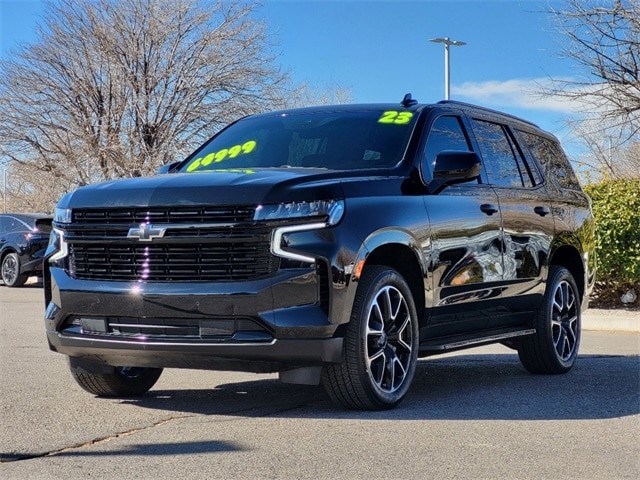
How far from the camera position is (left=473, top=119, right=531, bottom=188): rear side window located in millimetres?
7297

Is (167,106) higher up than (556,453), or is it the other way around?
(167,106)

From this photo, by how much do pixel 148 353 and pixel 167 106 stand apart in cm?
2173

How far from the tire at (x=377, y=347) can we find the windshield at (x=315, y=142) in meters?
0.95

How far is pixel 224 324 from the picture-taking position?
525cm

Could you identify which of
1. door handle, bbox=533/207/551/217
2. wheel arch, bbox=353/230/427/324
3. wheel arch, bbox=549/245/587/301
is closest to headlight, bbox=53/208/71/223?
wheel arch, bbox=353/230/427/324

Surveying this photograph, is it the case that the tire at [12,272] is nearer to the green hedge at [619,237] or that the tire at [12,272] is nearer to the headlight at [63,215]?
the green hedge at [619,237]

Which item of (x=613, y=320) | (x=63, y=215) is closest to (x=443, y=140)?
(x=63, y=215)

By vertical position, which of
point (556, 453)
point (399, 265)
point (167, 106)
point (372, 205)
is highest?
point (167, 106)

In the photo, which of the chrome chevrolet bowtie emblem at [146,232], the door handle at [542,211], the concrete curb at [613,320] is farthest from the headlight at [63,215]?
the concrete curb at [613,320]

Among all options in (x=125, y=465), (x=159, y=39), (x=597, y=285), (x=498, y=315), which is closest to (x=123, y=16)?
(x=159, y=39)

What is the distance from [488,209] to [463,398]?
1368 mm

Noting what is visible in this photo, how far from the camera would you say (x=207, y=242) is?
5.27 meters

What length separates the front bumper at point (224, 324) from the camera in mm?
5203

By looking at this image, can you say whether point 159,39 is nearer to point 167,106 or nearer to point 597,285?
point 167,106
